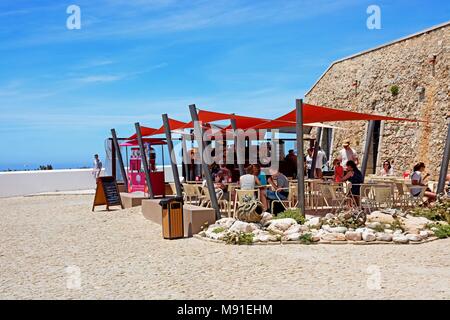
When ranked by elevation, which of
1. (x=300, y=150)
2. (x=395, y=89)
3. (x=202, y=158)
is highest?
(x=395, y=89)

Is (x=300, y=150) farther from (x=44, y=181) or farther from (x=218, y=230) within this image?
(x=44, y=181)

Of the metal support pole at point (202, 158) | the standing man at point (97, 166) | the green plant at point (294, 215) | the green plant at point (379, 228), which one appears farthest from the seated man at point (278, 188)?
the standing man at point (97, 166)

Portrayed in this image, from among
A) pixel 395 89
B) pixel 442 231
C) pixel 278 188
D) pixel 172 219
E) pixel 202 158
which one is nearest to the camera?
pixel 442 231

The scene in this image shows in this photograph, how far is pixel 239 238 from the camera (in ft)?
25.8

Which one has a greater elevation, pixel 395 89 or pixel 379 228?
pixel 395 89

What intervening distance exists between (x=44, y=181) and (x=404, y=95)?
14626 mm

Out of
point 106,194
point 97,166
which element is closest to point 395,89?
point 97,166

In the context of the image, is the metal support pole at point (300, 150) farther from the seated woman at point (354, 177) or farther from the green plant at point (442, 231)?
the green plant at point (442, 231)

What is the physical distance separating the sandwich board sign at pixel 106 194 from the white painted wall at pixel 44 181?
7.75 m

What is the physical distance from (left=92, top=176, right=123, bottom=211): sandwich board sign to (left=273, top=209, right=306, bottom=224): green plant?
524cm

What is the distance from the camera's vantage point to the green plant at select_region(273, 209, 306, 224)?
866 cm

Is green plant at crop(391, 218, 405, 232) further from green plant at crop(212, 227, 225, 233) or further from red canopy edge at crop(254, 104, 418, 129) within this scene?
green plant at crop(212, 227, 225, 233)
